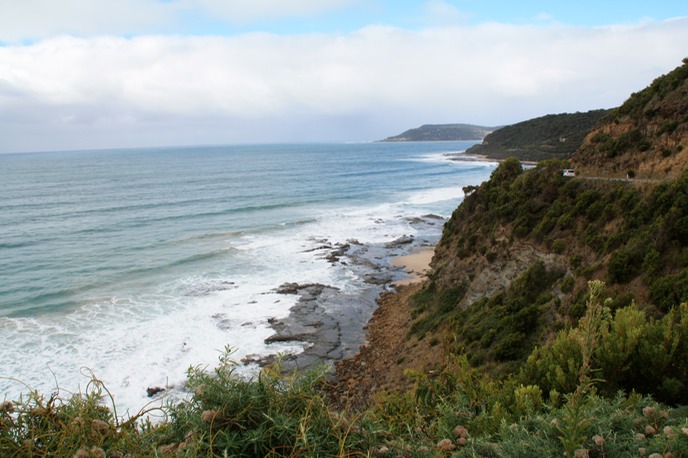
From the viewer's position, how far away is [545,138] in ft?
355

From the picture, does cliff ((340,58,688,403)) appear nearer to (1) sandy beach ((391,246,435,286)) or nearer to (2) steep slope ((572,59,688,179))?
(2) steep slope ((572,59,688,179))

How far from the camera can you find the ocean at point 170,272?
18922 mm

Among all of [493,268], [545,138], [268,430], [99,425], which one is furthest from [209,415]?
[545,138]

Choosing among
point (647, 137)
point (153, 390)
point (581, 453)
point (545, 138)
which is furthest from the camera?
point (545, 138)

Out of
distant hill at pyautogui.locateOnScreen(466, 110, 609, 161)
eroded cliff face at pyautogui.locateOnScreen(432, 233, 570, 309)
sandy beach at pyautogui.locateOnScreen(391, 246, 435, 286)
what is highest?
distant hill at pyautogui.locateOnScreen(466, 110, 609, 161)

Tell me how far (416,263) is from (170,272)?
62.5ft

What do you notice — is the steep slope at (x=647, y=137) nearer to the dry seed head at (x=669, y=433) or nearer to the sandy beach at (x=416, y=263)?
the sandy beach at (x=416, y=263)

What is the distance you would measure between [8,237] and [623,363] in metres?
48.9

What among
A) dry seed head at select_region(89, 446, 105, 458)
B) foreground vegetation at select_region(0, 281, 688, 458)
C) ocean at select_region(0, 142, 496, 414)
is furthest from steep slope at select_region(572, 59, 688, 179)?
dry seed head at select_region(89, 446, 105, 458)

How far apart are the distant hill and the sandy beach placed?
5672cm

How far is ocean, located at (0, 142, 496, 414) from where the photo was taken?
745 inches

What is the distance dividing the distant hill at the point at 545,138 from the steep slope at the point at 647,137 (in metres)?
61.5

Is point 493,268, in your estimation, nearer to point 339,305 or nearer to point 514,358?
point 514,358

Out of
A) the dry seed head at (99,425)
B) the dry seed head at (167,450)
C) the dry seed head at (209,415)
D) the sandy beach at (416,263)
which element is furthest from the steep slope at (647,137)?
the dry seed head at (99,425)
